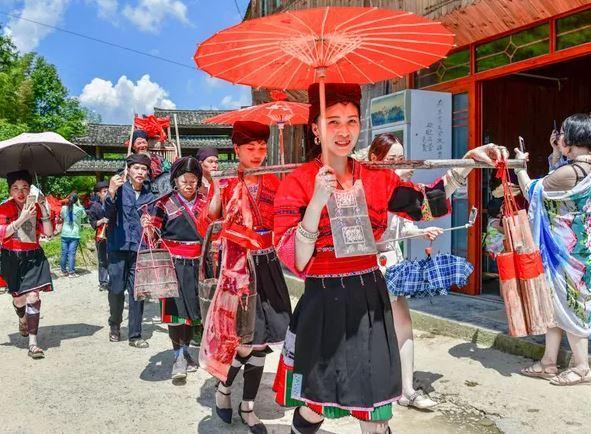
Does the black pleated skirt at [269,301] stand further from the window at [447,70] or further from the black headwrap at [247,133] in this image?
the window at [447,70]

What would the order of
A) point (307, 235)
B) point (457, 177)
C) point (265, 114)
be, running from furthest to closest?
point (265, 114) → point (457, 177) → point (307, 235)

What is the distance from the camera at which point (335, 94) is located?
246 centimetres

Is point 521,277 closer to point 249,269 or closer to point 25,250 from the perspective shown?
point 249,269

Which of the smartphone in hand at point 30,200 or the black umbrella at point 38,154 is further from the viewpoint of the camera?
the black umbrella at point 38,154

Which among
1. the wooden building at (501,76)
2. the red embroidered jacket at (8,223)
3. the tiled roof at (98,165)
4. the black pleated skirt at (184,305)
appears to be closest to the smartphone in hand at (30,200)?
the red embroidered jacket at (8,223)

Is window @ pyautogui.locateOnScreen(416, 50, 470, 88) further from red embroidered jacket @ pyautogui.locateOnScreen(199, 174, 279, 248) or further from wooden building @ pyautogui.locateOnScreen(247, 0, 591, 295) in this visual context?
red embroidered jacket @ pyautogui.locateOnScreen(199, 174, 279, 248)

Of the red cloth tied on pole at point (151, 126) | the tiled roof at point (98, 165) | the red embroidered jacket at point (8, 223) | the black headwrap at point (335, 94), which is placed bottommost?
the red embroidered jacket at point (8, 223)

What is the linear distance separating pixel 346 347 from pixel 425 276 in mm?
1620

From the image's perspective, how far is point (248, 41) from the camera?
2.44 metres

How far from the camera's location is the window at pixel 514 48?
19.4 ft

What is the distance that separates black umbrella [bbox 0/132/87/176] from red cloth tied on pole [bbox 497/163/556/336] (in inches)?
210

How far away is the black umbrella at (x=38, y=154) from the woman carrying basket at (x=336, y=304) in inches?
189

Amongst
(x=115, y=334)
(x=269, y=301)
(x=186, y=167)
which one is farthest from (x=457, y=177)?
(x=115, y=334)

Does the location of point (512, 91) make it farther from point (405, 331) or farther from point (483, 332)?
point (405, 331)
